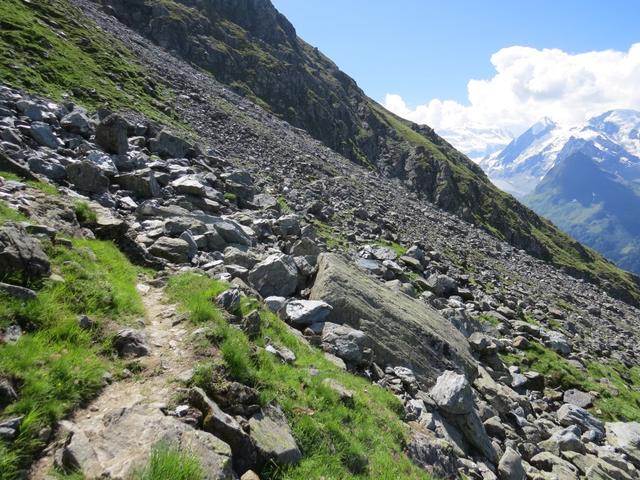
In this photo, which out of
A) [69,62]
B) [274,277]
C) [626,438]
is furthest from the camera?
[69,62]

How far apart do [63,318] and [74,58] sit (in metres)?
46.8

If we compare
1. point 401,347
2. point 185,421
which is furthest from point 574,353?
point 185,421

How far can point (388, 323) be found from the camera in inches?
747

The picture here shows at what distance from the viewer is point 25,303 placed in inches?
350

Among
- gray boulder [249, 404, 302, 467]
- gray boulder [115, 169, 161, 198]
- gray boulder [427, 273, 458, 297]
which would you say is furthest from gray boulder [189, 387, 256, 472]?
gray boulder [427, 273, 458, 297]

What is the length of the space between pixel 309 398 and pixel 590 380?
2639 cm

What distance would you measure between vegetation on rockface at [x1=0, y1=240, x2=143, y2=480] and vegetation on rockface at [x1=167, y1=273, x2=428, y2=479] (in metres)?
1.99

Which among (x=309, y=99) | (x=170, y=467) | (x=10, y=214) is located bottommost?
(x=10, y=214)

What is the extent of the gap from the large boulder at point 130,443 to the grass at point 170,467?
15 centimetres

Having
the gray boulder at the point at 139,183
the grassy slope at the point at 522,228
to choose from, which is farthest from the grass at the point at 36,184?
the grassy slope at the point at 522,228

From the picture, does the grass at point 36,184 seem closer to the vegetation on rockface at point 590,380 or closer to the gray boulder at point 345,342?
the gray boulder at point 345,342

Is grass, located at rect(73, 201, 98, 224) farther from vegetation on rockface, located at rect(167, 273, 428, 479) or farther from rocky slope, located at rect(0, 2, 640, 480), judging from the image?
vegetation on rockface, located at rect(167, 273, 428, 479)

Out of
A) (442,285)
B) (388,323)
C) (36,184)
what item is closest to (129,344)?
(36,184)

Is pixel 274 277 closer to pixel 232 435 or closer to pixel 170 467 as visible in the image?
pixel 232 435
